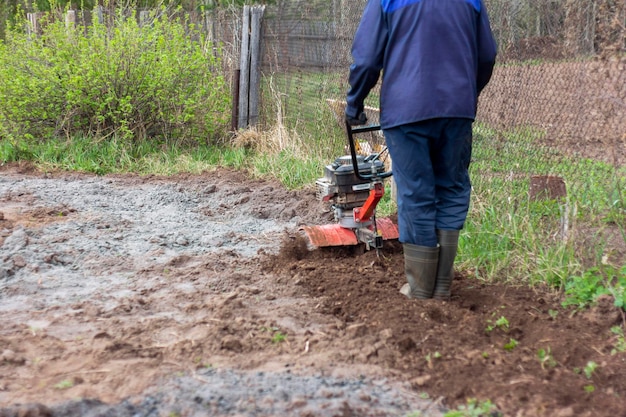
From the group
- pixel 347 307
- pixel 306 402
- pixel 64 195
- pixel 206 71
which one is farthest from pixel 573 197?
pixel 206 71

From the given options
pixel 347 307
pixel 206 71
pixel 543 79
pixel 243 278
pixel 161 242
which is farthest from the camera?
pixel 206 71

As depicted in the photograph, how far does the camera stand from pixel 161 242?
6.03 metres

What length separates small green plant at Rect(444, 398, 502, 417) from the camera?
3.04m

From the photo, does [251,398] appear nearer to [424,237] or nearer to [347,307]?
[347,307]

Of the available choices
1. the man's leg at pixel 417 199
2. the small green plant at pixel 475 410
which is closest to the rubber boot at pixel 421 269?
the man's leg at pixel 417 199

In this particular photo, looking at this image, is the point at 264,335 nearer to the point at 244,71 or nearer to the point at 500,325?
the point at 500,325

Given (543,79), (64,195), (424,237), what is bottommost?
(64,195)

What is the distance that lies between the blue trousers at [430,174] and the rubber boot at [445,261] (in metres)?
0.05

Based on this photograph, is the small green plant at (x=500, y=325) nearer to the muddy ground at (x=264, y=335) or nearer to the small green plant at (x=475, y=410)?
the muddy ground at (x=264, y=335)

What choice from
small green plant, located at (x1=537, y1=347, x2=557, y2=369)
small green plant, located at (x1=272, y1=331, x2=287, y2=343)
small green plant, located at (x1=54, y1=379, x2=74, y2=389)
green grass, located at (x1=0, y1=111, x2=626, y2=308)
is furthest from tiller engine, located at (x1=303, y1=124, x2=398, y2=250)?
small green plant, located at (x1=54, y1=379, x2=74, y2=389)

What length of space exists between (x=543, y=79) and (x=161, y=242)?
3.33m

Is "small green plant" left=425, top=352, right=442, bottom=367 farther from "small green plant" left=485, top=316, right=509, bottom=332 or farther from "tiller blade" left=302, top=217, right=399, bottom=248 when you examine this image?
"tiller blade" left=302, top=217, right=399, bottom=248

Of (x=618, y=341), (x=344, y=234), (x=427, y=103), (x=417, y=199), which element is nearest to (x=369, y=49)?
(x=427, y=103)

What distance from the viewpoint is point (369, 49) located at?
13.8 feet
